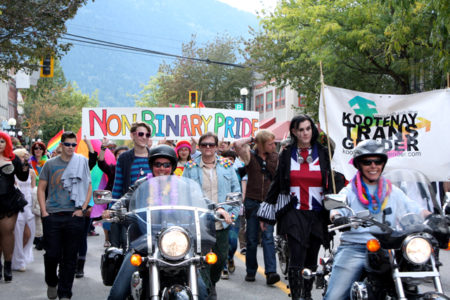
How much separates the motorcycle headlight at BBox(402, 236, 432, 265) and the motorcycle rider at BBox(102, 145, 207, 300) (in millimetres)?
1420

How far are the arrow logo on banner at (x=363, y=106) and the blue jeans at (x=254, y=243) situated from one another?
6.08 ft

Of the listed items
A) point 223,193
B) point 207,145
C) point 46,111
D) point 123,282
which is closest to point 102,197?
point 123,282

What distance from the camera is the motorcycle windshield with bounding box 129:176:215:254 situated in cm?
428

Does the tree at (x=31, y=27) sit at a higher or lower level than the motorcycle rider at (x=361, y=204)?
higher

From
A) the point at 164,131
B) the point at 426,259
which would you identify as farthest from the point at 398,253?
the point at 164,131

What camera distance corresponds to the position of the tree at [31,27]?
14.2m

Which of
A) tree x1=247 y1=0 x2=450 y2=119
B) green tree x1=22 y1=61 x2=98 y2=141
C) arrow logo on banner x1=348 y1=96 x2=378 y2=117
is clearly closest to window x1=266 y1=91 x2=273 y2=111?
green tree x1=22 y1=61 x2=98 y2=141

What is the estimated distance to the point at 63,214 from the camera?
7.31 m

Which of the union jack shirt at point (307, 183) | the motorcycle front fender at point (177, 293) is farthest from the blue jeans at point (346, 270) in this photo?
the union jack shirt at point (307, 183)

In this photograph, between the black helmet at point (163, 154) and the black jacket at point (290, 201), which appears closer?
the black helmet at point (163, 154)

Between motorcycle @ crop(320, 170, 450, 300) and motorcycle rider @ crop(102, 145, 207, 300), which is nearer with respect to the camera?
motorcycle @ crop(320, 170, 450, 300)

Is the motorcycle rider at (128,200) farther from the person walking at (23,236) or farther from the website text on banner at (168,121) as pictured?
the website text on banner at (168,121)

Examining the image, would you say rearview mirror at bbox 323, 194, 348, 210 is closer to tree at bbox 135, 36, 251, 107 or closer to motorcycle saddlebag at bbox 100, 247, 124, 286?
motorcycle saddlebag at bbox 100, 247, 124, 286

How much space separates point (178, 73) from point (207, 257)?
174 feet
